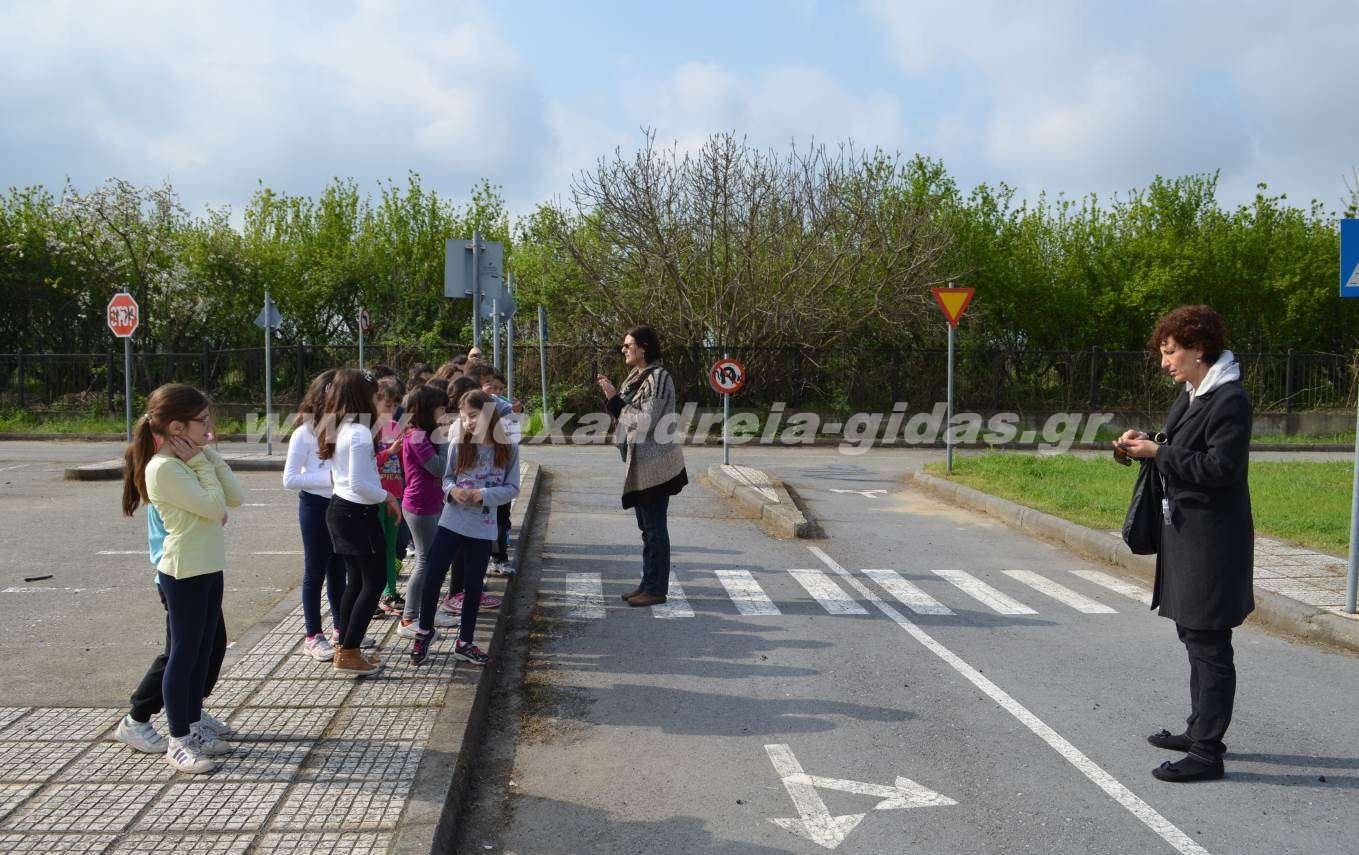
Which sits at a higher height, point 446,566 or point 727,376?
point 727,376

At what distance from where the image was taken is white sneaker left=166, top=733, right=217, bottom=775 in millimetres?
4219

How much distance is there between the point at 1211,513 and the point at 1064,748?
1.28 meters

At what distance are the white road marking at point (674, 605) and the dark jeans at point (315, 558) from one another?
2446 millimetres

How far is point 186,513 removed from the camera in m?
4.37

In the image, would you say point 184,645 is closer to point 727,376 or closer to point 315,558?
point 315,558

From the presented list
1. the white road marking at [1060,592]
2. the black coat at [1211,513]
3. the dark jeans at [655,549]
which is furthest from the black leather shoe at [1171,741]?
the dark jeans at [655,549]

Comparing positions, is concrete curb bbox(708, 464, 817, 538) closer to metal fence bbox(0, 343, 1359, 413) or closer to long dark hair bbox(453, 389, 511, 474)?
long dark hair bbox(453, 389, 511, 474)

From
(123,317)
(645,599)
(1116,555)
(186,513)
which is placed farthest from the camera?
(123,317)

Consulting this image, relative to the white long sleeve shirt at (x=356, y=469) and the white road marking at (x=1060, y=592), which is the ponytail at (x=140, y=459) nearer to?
the white long sleeve shirt at (x=356, y=469)

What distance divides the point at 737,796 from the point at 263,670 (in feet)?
9.13

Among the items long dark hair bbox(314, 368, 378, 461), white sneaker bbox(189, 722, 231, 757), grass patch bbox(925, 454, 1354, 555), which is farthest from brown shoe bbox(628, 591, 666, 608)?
grass patch bbox(925, 454, 1354, 555)

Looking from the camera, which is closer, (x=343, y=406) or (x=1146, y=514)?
(x=1146, y=514)

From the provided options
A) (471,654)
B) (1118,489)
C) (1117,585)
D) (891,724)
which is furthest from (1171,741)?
(1118,489)

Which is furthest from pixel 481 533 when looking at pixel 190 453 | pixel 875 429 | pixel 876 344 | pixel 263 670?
pixel 876 344
